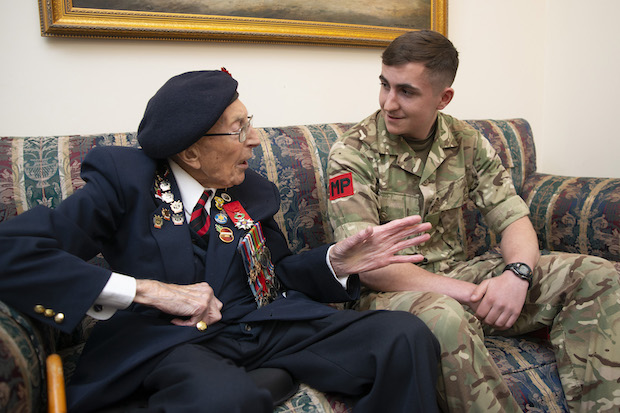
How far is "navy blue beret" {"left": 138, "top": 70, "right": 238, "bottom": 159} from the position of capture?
4.15 feet

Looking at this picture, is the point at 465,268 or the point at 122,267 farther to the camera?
the point at 465,268

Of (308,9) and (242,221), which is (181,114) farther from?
(308,9)

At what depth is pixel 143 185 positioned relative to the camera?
1.27 meters

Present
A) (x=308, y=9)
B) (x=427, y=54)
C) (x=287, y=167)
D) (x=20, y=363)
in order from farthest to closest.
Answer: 1. (x=308, y=9)
2. (x=287, y=167)
3. (x=427, y=54)
4. (x=20, y=363)

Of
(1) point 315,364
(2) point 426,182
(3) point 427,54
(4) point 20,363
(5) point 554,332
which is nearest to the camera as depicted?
(4) point 20,363

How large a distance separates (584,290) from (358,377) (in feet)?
2.45

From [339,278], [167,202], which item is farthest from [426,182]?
[167,202]

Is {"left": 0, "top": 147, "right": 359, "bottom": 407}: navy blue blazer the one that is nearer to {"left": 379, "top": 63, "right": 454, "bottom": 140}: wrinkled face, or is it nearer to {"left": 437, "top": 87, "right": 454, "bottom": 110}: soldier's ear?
{"left": 379, "top": 63, "right": 454, "bottom": 140}: wrinkled face

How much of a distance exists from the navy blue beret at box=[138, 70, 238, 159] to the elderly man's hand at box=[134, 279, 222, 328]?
36cm

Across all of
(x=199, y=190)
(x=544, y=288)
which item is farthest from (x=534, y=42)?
(x=199, y=190)

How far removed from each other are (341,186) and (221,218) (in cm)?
→ 42

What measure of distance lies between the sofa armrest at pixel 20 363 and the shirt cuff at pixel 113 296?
12 centimetres

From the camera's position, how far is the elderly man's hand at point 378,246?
1264 mm

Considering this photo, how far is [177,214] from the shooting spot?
1.33 meters
